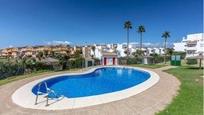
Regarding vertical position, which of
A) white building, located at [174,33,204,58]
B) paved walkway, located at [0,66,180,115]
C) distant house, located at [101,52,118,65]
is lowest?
paved walkway, located at [0,66,180,115]

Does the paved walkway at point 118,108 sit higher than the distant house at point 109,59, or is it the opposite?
the distant house at point 109,59

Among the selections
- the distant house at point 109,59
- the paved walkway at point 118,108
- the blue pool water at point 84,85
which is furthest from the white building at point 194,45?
the paved walkway at point 118,108

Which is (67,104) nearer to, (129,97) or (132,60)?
(129,97)

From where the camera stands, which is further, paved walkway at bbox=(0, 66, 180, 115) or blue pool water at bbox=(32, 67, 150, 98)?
Answer: blue pool water at bbox=(32, 67, 150, 98)

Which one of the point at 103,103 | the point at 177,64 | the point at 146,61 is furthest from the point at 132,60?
the point at 103,103

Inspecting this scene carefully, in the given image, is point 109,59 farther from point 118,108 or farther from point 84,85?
point 118,108

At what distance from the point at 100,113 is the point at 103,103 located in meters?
1.38

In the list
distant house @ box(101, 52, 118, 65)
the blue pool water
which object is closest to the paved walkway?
the blue pool water

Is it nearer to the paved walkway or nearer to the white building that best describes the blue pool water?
the paved walkway

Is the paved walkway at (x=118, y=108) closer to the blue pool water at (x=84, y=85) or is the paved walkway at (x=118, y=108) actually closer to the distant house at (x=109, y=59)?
the blue pool water at (x=84, y=85)

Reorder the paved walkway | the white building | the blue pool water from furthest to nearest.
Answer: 1. the white building
2. the blue pool water
3. the paved walkway

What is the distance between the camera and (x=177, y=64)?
31.2 meters

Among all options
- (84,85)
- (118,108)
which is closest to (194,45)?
(84,85)

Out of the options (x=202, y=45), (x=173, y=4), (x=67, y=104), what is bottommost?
(x=67, y=104)
